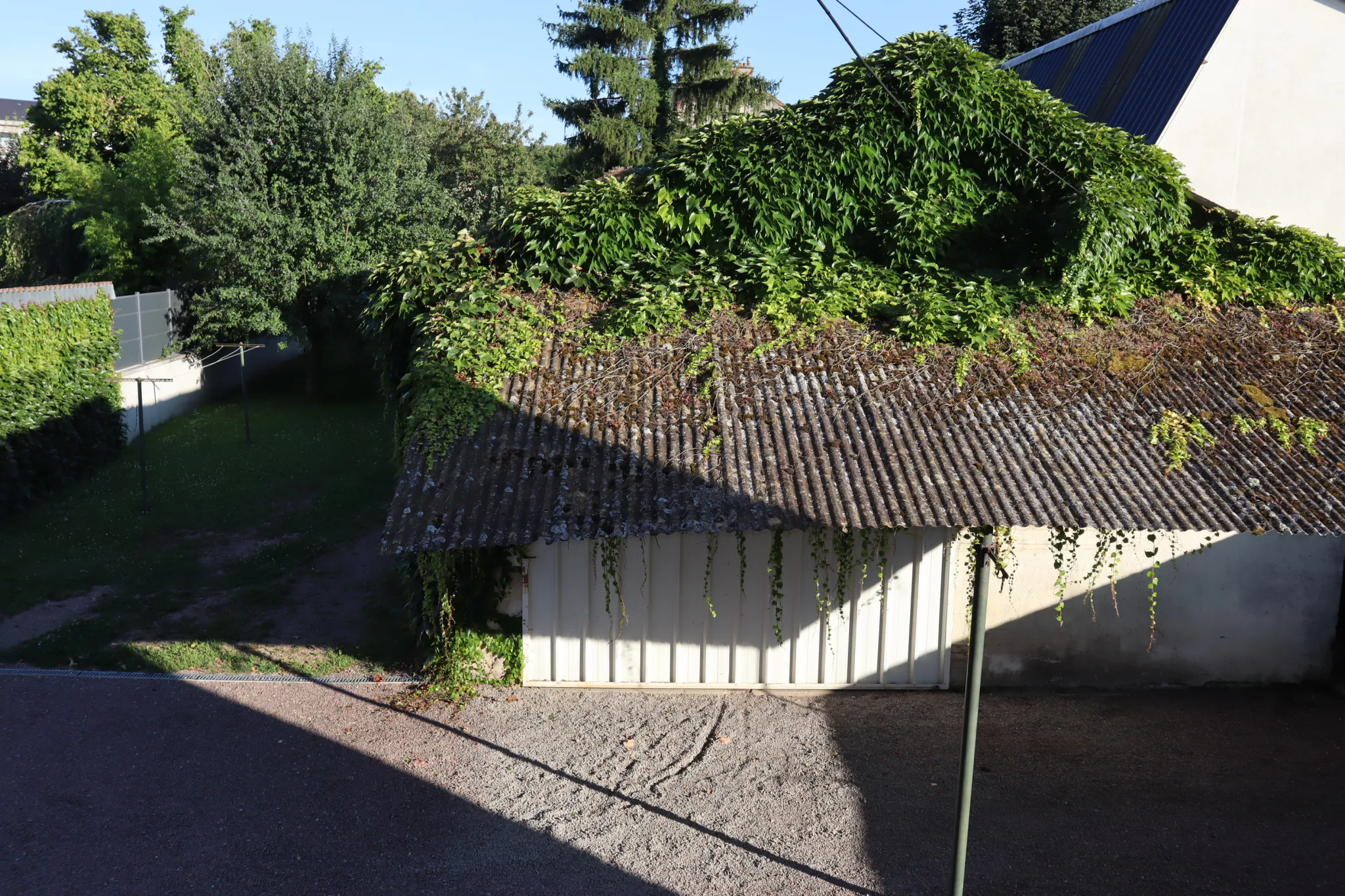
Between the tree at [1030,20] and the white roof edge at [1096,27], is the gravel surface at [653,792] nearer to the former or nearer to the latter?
the white roof edge at [1096,27]

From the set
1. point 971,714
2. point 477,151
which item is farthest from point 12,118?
point 971,714

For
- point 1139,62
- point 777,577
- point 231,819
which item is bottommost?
point 231,819

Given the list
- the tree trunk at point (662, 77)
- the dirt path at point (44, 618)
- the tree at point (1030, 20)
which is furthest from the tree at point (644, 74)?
the dirt path at point (44, 618)

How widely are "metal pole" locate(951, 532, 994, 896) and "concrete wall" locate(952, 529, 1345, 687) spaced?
4.14 meters

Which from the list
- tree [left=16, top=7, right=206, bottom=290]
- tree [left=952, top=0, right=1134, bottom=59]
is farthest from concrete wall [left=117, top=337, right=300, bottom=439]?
tree [left=952, top=0, right=1134, bottom=59]

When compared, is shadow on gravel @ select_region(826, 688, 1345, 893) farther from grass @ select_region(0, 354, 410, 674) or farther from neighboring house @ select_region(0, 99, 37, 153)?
neighboring house @ select_region(0, 99, 37, 153)

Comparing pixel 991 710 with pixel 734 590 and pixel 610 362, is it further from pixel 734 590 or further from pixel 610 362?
pixel 610 362

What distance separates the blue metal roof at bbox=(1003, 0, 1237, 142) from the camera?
13172 millimetres

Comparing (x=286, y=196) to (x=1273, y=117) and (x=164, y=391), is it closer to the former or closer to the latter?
(x=164, y=391)

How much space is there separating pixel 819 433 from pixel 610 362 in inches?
91.3

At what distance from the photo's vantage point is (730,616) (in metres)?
9.94

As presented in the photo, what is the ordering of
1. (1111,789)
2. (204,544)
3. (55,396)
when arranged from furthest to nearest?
(55,396), (204,544), (1111,789)

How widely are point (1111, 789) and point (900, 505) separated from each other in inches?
130

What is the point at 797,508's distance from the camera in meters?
7.84
